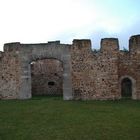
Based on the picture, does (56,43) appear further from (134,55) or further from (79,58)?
(134,55)

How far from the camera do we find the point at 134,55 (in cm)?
2273

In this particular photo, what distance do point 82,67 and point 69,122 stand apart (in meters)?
8.79

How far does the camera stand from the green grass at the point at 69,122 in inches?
479

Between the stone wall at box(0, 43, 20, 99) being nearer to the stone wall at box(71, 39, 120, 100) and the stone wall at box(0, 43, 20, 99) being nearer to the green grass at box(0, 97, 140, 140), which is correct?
the stone wall at box(71, 39, 120, 100)

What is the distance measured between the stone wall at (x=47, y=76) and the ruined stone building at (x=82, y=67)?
4873mm

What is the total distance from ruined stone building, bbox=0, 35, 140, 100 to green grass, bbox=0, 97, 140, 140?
13.0 ft

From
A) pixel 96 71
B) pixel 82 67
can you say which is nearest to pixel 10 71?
pixel 82 67

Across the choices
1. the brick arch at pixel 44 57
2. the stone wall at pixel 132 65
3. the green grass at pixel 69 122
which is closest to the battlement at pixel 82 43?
the brick arch at pixel 44 57

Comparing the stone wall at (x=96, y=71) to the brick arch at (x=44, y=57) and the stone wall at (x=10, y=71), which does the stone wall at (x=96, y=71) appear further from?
the stone wall at (x=10, y=71)

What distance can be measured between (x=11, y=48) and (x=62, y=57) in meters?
2.92

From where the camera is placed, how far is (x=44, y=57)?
23.4 meters

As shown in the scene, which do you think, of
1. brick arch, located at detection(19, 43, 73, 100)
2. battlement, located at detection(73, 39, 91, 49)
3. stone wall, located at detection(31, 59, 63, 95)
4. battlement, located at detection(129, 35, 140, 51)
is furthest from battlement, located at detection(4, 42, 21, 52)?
battlement, located at detection(129, 35, 140, 51)

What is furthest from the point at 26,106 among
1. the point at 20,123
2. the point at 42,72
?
the point at 42,72

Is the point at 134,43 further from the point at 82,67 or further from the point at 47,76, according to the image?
the point at 47,76
